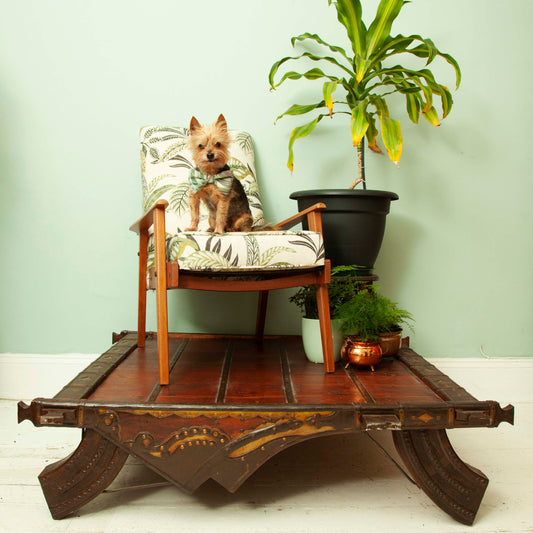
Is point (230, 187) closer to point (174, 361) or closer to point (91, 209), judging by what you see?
point (174, 361)

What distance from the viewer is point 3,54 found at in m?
2.33

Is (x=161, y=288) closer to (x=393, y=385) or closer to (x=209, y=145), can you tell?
(x=209, y=145)

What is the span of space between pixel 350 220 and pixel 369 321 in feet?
1.46

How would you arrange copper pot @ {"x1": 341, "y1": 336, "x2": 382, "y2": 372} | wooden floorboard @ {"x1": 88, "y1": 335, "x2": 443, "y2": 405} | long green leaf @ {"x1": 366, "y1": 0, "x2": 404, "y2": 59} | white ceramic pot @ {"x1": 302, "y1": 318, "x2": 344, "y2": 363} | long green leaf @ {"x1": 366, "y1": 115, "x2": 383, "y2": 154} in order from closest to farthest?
wooden floorboard @ {"x1": 88, "y1": 335, "x2": 443, "y2": 405} → copper pot @ {"x1": 341, "y1": 336, "x2": 382, "y2": 372} → white ceramic pot @ {"x1": 302, "y1": 318, "x2": 344, "y2": 363} → long green leaf @ {"x1": 366, "y1": 0, "x2": 404, "y2": 59} → long green leaf @ {"x1": 366, "y1": 115, "x2": 383, "y2": 154}

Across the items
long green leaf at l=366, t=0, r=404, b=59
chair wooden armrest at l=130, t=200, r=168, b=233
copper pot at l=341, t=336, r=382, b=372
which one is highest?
long green leaf at l=366, t=0, r=404, b=59

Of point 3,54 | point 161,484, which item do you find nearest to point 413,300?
point 161,484

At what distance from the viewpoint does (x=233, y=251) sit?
1.54 metres

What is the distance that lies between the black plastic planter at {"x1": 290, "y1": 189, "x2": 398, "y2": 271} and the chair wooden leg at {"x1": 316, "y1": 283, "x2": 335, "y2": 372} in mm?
358

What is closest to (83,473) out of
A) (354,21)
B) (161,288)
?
(161,288)

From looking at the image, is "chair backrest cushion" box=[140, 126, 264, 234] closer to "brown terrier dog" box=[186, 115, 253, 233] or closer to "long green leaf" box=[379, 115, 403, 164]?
"brown terrier dog" box=[186, 115, 253, 233]

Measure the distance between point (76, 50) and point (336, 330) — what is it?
5.77 feet

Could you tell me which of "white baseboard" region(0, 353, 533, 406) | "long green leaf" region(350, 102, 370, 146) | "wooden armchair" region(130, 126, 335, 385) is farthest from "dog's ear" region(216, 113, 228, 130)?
"white baseboard" region(0, 353, 533, 406)

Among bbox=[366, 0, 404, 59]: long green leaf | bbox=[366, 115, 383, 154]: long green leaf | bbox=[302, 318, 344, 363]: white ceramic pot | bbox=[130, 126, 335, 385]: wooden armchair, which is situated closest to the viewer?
bbox=[130, 126, 335, 385]: wooden armchair

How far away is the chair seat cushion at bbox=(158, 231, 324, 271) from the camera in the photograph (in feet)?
5.01
